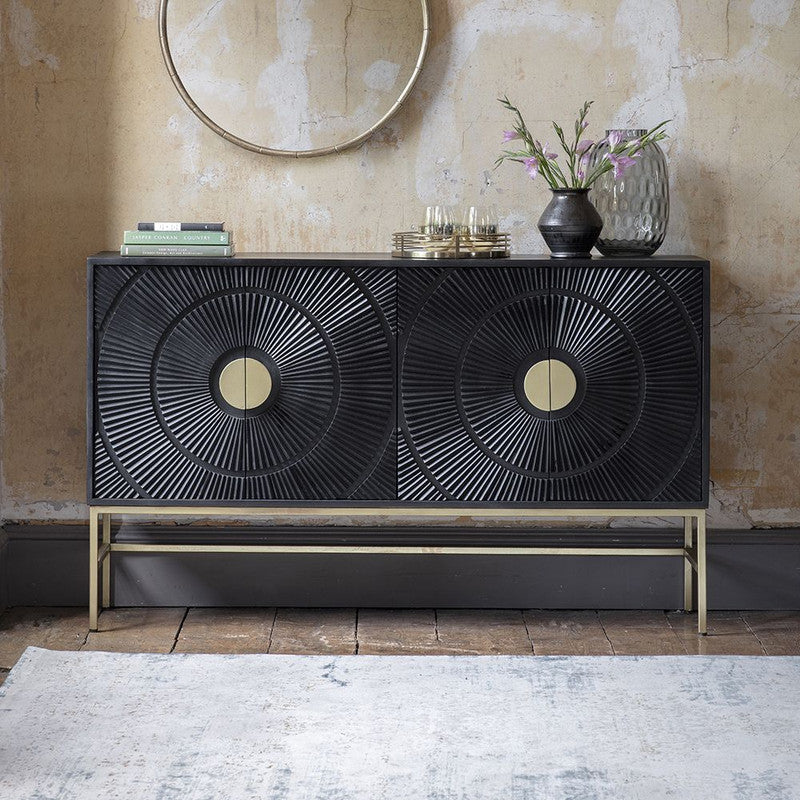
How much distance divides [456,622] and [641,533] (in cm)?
56

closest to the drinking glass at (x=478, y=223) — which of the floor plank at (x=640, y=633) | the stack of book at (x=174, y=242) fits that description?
the stack of book at (x=174, y=242)

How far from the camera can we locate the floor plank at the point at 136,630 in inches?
110

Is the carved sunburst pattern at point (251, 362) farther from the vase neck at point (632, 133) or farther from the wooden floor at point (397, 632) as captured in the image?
the vase neck at point (632, 133)

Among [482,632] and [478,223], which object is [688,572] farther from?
[478,223]

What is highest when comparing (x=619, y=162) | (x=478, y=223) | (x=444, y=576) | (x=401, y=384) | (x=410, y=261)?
(x=619, y=162)

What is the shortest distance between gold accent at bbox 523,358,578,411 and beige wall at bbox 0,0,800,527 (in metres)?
0.48

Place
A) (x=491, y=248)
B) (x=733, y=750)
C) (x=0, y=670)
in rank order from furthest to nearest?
(x=491, y=248) < (x=0, y=670) < (x=733, y=750)

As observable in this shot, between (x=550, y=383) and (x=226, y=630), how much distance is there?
1.04m

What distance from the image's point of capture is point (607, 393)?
272cm

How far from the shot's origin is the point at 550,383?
8.86 ft

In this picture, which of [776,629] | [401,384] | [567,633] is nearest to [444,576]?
[567,633]

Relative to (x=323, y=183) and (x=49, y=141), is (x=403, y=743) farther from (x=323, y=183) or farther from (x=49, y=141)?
(x=49, y=141)

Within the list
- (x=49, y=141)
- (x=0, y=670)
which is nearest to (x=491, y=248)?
(x=49, y=141)

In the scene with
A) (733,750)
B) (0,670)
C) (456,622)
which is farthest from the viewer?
(456,622)
